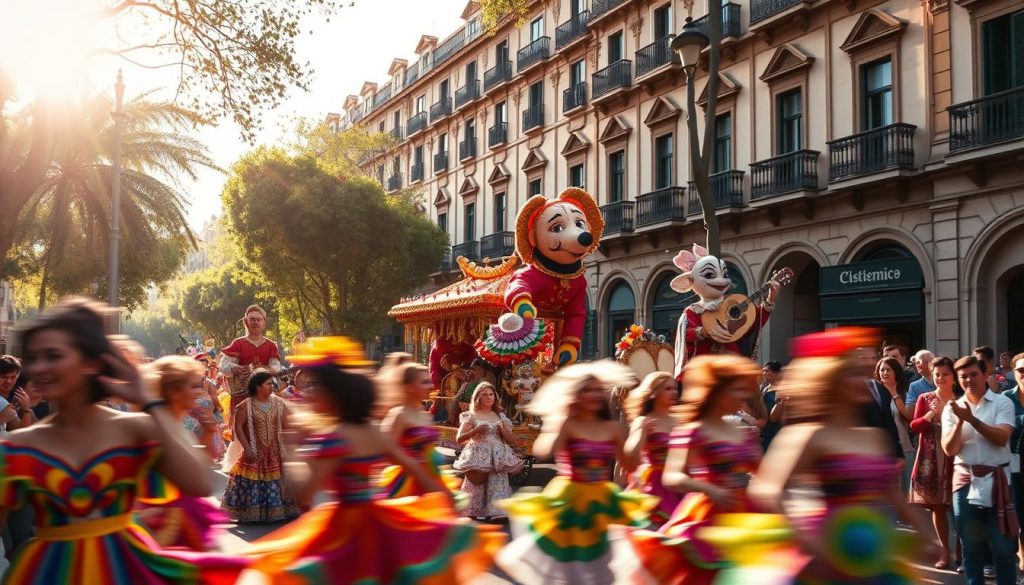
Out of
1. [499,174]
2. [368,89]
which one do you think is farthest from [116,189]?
[368,89]

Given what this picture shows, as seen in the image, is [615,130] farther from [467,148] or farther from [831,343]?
[831,343]

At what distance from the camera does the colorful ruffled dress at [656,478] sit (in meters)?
5.62

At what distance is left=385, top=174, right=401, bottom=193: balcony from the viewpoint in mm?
42631

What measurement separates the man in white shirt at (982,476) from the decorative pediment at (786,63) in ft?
50.0

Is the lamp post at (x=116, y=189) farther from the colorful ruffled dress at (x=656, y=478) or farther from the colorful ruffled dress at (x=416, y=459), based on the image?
the colorful ruffled dress at (x=656, y=478)

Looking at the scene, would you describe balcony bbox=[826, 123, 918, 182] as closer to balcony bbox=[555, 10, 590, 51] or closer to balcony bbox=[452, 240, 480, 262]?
balcony bbox=[555, 10, 590, 51]

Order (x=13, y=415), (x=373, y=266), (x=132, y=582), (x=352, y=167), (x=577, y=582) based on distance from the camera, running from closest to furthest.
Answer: (x=132, y=582), (x=577, y=582), (x=13, y=415), (x=373, y=266), (x=352, y=167)

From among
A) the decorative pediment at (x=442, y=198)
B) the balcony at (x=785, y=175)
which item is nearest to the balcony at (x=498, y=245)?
the decorative pediment at (x=442, y=198)

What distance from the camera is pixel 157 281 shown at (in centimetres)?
2766

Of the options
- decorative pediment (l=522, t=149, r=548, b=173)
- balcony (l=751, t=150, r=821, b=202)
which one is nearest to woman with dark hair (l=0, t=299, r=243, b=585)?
balcony (l=751, t=150, r=821, b=202)

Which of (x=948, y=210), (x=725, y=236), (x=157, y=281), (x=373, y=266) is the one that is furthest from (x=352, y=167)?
(x=948, y=210)

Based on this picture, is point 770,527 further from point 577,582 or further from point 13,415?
point 13,415

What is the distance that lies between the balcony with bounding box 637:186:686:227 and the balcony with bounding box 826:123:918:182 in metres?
4.74

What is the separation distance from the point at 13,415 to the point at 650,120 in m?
20.2
